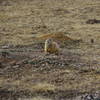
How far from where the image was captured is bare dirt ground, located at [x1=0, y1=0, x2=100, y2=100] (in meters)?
12.5

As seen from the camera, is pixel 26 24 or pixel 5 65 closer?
pixel 5 65

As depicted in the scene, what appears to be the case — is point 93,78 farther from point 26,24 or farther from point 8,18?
point 8,18

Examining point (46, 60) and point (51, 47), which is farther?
point (51, 47)

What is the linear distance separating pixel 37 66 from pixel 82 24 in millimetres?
14194

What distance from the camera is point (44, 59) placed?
15570 mm

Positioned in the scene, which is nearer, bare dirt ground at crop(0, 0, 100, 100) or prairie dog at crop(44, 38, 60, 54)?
bare dirt ground at crop(0, 0, 100, 100)

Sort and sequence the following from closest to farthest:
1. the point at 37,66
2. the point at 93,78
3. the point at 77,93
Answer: the point at 77,93 → the point at 93,78 → the point at 37,66

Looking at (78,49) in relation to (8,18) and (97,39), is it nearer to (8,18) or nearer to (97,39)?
(97,39)

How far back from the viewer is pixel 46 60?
15.4 metres

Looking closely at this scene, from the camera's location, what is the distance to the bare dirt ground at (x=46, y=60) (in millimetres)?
12516

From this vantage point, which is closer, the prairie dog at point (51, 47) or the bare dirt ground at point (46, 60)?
the bare dirt ground at point (46, 60)

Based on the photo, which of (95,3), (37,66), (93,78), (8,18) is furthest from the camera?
(95,3)

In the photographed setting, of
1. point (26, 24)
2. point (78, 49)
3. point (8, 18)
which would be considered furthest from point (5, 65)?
point (8, 18)

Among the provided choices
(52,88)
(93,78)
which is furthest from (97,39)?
(52,88)
